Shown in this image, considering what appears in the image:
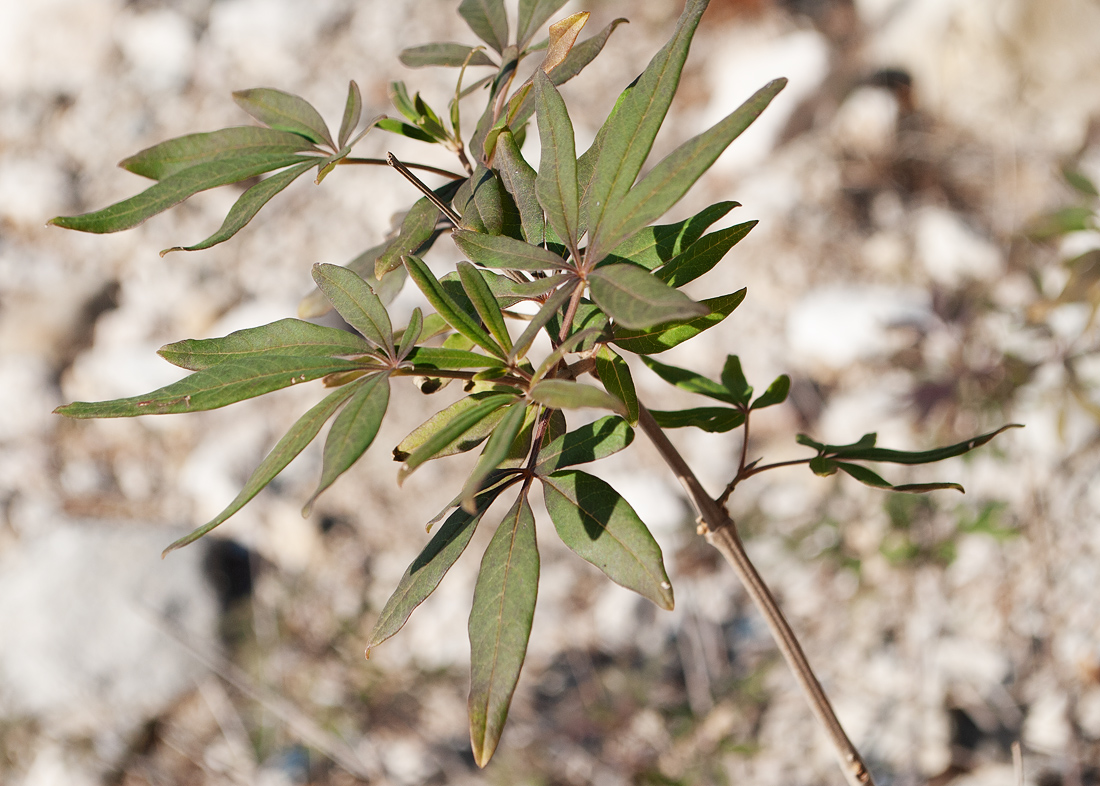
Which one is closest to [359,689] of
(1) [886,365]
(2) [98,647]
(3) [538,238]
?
(2) [98,647]

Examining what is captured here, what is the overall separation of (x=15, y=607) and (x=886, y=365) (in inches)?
102

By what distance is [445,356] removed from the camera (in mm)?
462

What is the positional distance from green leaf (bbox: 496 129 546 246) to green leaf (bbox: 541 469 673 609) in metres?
0.16

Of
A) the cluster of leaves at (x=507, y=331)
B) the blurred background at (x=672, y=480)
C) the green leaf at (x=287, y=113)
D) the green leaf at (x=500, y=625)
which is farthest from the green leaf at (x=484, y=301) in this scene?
the blurred background at (x=672, y=480)

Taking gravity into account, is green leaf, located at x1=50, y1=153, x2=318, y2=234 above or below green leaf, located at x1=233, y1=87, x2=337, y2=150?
below

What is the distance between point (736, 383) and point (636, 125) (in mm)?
295

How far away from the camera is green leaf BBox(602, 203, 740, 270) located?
495 millimetres

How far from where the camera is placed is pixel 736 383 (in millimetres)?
659

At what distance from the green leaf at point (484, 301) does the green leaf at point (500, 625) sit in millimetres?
105

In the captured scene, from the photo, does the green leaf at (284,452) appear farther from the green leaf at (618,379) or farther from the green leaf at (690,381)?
the green leaf at (690,381)

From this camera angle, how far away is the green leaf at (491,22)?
2.06 feet

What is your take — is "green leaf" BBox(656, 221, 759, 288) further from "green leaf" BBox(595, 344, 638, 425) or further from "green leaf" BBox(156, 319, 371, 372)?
"green leaf" BBox(156, 319, 371, 372)

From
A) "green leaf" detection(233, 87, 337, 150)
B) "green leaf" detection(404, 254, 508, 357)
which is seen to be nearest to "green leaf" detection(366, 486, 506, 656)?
"green leaf" detection(404, 254, 508, 357)

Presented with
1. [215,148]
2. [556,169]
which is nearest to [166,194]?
[215,148]
